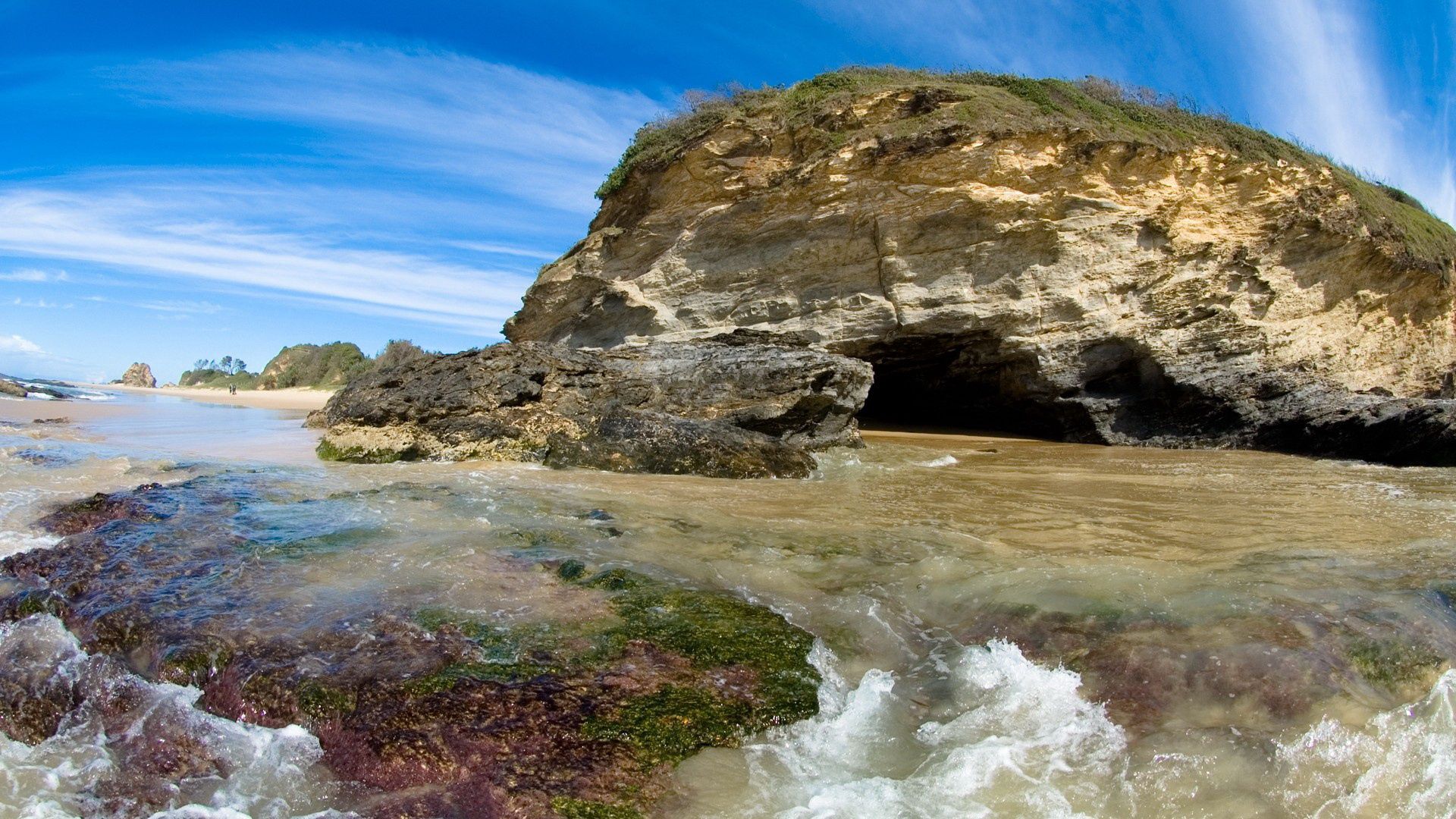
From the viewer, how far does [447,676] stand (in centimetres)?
302

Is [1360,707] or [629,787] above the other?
[1360,707]

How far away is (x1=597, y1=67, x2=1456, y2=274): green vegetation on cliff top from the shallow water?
29.3 feet

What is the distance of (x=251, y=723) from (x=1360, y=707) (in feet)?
13.2

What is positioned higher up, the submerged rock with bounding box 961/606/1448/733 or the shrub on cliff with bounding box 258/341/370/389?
the shrub on cliff with bounding box 258/341/370/389

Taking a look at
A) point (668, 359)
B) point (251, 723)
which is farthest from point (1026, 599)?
point (668, 359)

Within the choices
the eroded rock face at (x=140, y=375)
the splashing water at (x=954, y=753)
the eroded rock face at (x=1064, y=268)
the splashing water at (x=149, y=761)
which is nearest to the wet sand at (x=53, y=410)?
the eroded rock face at (x=1064, y=268)

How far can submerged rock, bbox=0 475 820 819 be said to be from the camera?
262 cm

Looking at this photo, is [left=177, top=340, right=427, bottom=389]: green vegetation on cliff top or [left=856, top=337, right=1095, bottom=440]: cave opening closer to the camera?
[left=856, top=337, right=1095, bottom=440]: cave opening

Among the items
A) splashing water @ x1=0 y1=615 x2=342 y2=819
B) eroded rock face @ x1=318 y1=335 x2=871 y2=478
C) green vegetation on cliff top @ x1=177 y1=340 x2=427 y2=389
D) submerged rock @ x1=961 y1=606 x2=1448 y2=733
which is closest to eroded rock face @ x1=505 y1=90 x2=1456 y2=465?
eroded rock face @ x1=318 y1=335 x2=871 y2=478

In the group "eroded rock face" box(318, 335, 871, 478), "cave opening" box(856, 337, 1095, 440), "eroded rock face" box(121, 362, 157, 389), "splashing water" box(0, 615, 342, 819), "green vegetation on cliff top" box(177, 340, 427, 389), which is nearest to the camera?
"splashing water" box(0, 615, 342, 819)

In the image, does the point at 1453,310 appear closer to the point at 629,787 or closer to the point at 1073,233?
the point at 1073,233

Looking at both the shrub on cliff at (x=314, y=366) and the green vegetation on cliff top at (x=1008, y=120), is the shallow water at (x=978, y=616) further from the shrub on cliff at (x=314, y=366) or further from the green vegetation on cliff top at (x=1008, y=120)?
the shrub on cliff at (x=314, y=366)

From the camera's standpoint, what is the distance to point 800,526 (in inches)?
225

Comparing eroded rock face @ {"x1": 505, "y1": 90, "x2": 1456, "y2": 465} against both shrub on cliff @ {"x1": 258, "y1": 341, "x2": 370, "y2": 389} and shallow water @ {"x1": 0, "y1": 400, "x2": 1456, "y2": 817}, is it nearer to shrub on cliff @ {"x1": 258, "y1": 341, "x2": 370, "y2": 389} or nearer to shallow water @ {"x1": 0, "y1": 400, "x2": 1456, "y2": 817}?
shallow water @ {"x1": 0, "y1": 400, "x2": 1456, "y2": 817}
